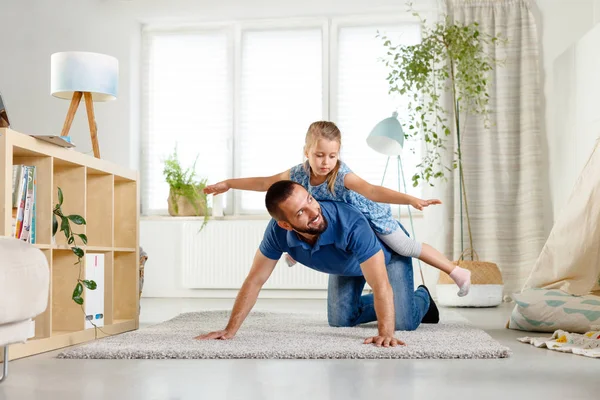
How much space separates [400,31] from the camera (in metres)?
5.82

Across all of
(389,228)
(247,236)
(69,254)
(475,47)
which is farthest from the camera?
(247,236)

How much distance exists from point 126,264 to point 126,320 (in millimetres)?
254

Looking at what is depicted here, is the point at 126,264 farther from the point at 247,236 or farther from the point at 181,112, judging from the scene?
the point at 181,112

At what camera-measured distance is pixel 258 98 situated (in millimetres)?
5988

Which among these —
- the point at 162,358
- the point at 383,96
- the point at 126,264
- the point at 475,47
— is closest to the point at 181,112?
the point at 383,96

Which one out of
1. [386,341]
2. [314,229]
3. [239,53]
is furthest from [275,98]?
[386,341]

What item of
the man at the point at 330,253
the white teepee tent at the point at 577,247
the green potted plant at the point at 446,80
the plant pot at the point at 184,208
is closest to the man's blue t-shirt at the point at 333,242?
the man at the point at 330,253

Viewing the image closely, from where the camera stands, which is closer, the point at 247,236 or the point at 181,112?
the point at 247,236

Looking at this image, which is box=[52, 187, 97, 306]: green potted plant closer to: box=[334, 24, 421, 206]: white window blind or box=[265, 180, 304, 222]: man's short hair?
box=[265, 180, 304, 222]: man's short hair

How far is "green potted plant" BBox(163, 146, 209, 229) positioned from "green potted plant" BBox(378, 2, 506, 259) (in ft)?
6.02

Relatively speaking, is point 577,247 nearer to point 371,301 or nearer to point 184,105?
point 371,301

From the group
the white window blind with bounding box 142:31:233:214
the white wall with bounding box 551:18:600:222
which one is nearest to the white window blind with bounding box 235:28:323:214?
the white window blind with bounding box 142:31:233:214

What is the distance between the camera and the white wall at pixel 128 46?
522cm

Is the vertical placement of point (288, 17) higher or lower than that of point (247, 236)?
higher
